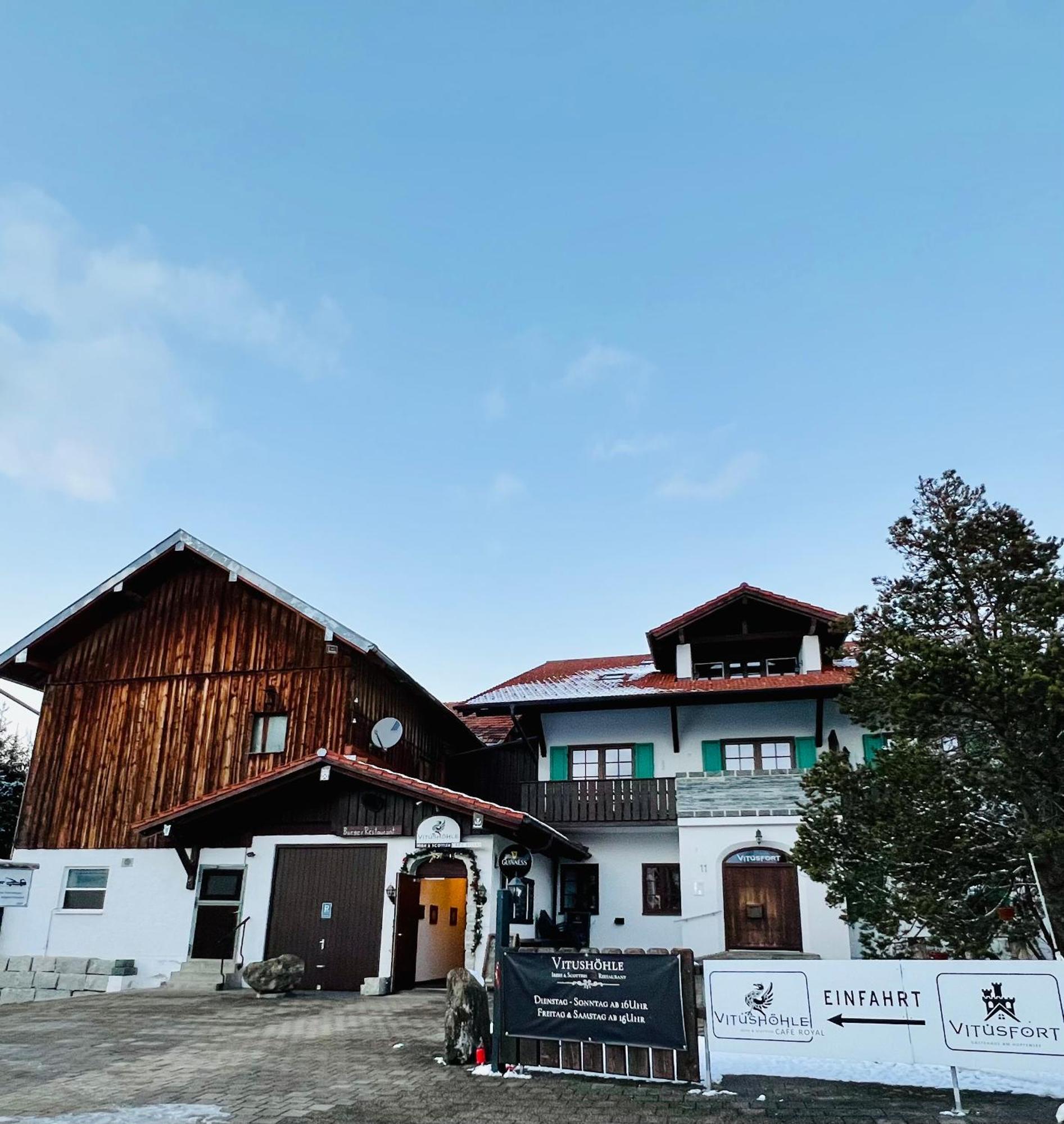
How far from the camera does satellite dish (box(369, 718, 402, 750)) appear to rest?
63.9ft

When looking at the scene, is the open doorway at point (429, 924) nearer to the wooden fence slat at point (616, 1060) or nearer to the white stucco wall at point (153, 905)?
the white stucco wall at point (153, 905)

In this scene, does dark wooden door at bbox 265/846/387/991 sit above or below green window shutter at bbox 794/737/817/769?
below

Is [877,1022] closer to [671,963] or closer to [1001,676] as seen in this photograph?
[671,963]

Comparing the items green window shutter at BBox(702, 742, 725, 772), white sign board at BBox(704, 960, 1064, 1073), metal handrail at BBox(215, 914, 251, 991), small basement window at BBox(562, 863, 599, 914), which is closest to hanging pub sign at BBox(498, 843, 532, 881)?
small basement window at BBox(562, 863, 599, 914)

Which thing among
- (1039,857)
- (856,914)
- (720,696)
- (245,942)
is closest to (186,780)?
(245,942)

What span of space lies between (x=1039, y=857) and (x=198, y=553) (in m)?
17.2

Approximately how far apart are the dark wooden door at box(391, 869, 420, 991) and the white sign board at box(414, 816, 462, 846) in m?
0.77

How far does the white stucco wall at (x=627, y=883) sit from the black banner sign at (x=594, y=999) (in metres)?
11.6

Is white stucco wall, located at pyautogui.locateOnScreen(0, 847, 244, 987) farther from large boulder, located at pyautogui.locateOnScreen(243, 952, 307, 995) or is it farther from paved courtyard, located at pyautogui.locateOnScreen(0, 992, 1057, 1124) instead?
paved courtyard, located at pyautogui.locateOnScreen(0, 992, 1057, 1124)

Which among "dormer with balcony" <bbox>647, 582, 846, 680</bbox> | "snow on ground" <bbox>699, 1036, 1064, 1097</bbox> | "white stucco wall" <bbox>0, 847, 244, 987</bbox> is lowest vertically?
"snow on ground" <bbox>699, 1036, 1064, 1097</bbox>

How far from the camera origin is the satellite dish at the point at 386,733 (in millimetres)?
19484

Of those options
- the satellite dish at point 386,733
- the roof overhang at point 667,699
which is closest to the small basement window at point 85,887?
the satellite dish at point 386,733

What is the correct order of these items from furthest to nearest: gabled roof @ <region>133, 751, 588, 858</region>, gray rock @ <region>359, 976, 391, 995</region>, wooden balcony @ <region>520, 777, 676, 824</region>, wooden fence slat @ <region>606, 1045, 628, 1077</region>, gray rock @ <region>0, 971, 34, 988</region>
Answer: wooden balcony @ <region>520, 777, 676, 824</region> → gray rock @ <region>0, 971, 34, 988</region> → gabled roof @ <region>133, 751, 588, 858</region> → gray rock @ <region>359, 976, 391, 995</region> → wooden fence slat @ <region>606, 1045, 628, 1077</region>

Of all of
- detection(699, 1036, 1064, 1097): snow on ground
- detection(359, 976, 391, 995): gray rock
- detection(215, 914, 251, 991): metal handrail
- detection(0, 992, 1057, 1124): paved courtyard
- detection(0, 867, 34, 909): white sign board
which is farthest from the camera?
detection(0, 867, 34, 909): white sign board
